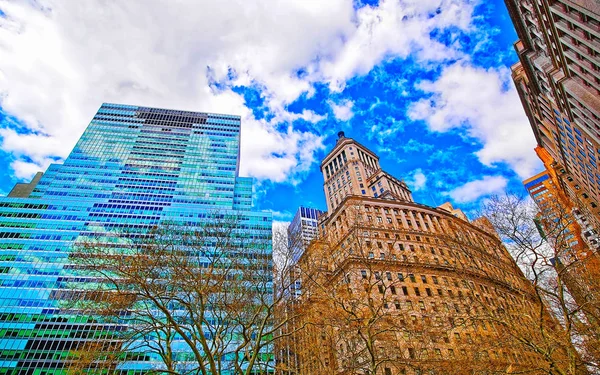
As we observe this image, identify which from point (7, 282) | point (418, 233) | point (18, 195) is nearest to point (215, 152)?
point (18, 195)

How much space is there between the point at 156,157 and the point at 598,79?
121407 mm

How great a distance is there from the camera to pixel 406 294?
146ft

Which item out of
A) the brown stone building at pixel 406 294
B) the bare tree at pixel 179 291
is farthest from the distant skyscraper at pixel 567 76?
the bare tree at pixel 179 291

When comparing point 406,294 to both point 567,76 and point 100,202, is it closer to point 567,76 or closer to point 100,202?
point 567,76

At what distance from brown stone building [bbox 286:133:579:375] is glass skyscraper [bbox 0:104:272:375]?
23.6 meters

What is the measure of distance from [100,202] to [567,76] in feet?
382

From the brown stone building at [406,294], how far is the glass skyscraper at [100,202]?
23.6m

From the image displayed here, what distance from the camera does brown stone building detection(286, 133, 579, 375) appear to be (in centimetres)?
1625

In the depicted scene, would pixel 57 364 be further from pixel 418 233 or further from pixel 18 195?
pixel 418 233

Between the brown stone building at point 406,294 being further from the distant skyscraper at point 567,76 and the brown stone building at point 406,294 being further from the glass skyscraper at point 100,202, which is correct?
the glass skyscraper at point 100,202

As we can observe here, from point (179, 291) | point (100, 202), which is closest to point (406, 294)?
point (179, 291)

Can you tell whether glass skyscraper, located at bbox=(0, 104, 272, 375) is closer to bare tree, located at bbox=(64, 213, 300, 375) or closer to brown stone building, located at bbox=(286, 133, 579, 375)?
brown stone building, located at bbox=(286, 133, 579, 375)

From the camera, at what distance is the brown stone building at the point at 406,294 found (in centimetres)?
1625

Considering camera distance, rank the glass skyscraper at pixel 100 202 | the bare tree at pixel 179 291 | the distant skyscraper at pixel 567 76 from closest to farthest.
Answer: the bare tree at pixel 179 291 → the distant skyscraper at pixel 567 76 → the glass skyscraper at pixel 100 202
